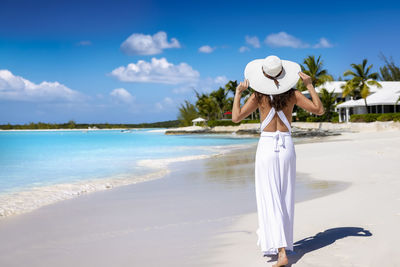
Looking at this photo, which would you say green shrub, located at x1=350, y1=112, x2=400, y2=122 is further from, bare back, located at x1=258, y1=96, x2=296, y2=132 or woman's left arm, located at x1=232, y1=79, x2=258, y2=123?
woman's left arm, located at x1=232, y1=79, x2=258, y2=123

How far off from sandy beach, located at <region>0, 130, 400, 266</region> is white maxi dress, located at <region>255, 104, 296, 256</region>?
274mm

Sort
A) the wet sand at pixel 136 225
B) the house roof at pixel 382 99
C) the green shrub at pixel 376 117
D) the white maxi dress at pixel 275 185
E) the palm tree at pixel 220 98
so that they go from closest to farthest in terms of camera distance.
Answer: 1. the white maxi dress at pixel 275 185
2. the wet sand at pixel 136 225
3. the green shrub at pixel 376 117
4. the house roof at pixel 382 99
5. the palm tree at pixel 220 98

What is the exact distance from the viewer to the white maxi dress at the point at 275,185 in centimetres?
332

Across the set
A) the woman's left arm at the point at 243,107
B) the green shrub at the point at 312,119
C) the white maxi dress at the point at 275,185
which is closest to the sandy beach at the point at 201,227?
the white maxi dress at the point at 275,185

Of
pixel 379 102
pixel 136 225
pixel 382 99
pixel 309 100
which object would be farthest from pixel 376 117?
Result: pixel 309 100

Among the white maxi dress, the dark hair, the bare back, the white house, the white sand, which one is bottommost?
the white sand

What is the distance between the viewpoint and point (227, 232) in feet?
14.8

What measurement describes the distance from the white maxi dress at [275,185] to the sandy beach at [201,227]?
274 mm

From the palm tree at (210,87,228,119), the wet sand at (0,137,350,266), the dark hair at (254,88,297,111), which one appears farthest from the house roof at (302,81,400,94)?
the dark hair at (254,88,297,111)

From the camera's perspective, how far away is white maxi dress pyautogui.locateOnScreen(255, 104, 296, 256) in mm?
3316

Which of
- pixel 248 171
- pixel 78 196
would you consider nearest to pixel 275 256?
pixel 78 196

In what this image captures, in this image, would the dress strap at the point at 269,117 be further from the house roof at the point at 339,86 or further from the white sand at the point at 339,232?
the house roof at the point at 339,86

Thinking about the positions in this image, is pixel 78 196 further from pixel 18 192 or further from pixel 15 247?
pixel 15 247

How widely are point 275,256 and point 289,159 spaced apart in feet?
3.15
